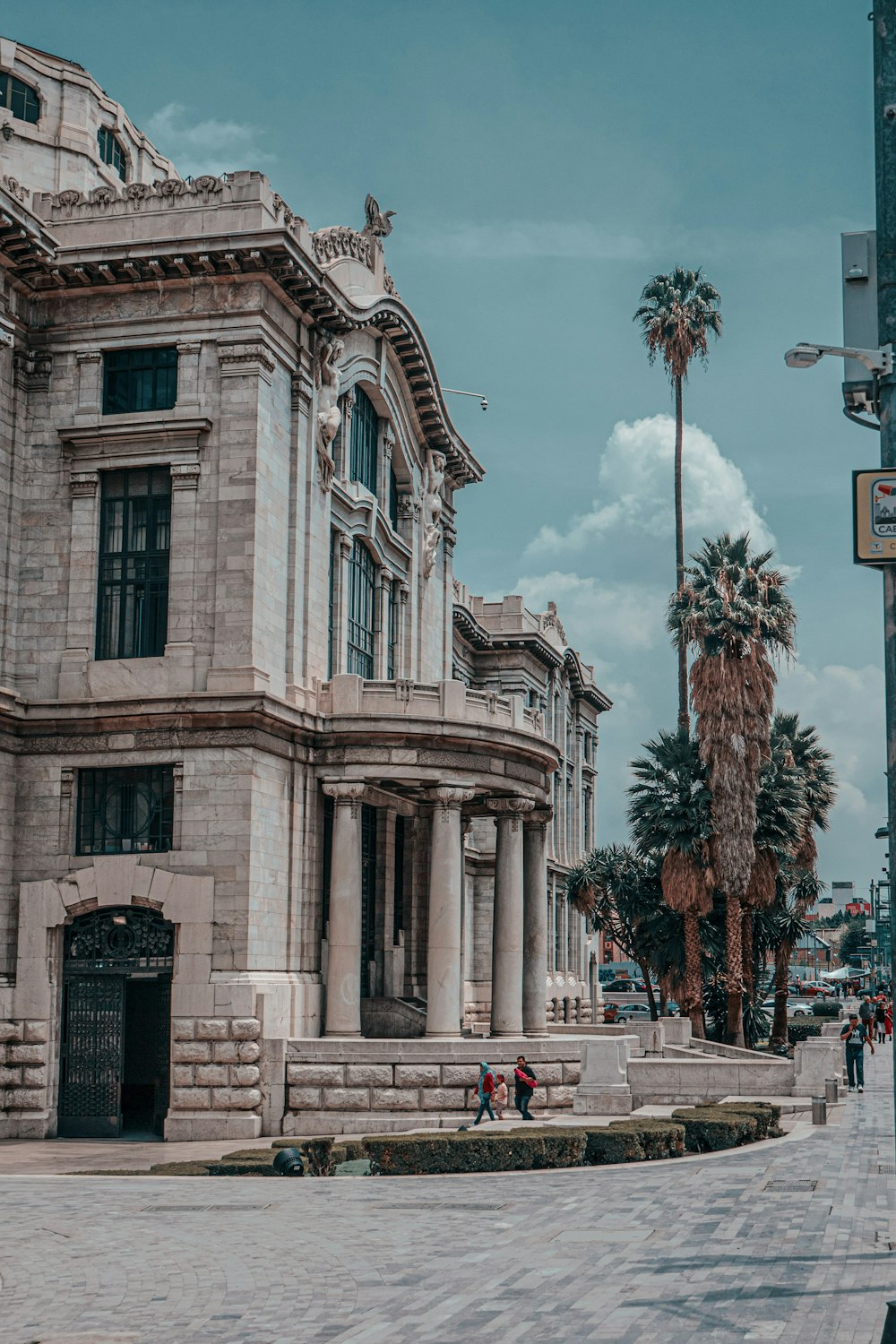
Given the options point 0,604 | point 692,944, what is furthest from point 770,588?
point 0,604

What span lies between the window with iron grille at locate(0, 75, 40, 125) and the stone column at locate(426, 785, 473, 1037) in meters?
23.3

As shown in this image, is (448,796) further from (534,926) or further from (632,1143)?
(632,1143)

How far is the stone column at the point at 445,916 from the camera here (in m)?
32.1

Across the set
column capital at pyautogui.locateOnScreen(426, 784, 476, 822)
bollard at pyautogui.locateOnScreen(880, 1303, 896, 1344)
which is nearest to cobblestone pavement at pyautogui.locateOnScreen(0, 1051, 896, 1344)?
bollard at pyautogui.locateOnScreen(880, 1303, 896, 1344)

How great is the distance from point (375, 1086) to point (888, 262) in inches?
877

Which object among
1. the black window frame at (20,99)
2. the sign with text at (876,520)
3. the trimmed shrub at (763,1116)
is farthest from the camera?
the black window frame at (20,99)

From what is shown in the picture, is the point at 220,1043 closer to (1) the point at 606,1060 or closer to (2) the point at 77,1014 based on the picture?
(2) the point at 77,1014

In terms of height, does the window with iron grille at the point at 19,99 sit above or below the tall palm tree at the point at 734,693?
above

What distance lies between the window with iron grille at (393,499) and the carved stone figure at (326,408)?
21.1 feet

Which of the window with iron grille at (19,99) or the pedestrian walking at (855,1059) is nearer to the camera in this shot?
the pedestrian walking at (855,1059)

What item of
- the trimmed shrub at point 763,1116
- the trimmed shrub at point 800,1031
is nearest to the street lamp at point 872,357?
the trimmed shrub at point 763,1116

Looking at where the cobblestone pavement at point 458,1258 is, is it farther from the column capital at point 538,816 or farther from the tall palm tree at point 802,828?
the tall palm tree at point 802,828

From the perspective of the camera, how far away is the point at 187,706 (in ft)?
99.5

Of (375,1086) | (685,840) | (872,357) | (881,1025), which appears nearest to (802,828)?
(685,840)
